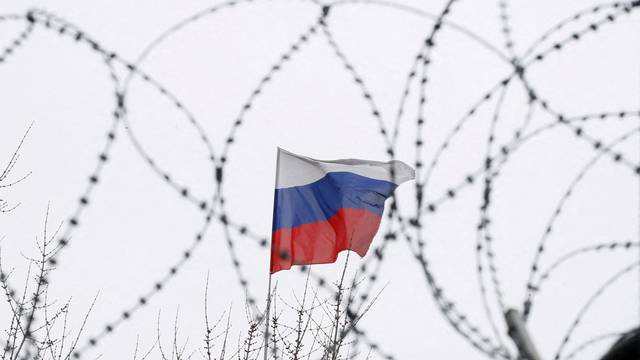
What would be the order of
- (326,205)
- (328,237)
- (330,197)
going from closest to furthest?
(328,237) → (326,205) → (330,197)

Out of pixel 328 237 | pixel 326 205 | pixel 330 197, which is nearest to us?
pixel 328 237

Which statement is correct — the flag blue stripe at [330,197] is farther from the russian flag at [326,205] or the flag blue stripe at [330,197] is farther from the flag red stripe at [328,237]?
the flag red stripe at [328,237]

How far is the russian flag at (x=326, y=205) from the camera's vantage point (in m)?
9.07

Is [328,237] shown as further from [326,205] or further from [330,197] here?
[330,197]

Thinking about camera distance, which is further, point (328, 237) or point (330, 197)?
point (330, 197)

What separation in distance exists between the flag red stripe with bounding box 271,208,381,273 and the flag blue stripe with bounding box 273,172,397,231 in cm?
14

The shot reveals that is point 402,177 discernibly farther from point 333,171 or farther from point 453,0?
point 453,0

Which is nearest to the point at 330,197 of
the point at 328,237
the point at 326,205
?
the point at 326,205

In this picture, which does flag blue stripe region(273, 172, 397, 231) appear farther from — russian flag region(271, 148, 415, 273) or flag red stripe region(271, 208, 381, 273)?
flag red stripe region(271, 208, 381, 273)

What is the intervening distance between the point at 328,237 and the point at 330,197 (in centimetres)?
91

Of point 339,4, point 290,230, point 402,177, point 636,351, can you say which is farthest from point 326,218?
point 636,351

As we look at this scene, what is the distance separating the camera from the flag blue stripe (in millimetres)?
9539

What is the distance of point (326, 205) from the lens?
994 cm

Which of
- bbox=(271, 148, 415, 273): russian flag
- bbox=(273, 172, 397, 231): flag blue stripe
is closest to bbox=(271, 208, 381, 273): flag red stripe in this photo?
bbox=(271, 148, 415, 273): russian flag
